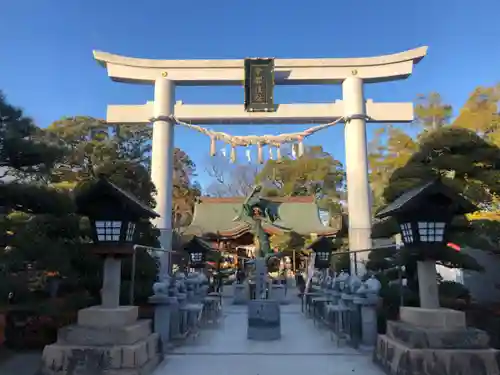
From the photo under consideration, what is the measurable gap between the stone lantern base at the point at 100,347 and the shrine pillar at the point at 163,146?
9508 millimetres

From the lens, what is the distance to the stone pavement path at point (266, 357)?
434 cm

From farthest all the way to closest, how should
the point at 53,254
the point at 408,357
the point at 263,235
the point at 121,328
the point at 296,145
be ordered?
the point at 296,145 < the point at 263,235 < the point at 53,254 < the point at 121,328 < the point at 408,357

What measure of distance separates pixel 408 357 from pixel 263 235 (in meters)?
5.01

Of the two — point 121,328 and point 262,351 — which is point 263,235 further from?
point 121,328

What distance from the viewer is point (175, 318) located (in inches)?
236

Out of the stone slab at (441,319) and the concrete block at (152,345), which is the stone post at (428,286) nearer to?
the stone slab at (441,319)

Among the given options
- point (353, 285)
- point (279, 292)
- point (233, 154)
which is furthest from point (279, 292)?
point (353, 285)

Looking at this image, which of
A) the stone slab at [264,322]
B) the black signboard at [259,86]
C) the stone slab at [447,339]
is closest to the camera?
the stone slab at [447,339]

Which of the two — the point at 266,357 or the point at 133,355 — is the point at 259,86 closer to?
the point at 266,357

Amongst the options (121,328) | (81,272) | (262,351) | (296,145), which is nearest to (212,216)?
(296,145)

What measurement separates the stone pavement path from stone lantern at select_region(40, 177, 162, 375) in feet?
1.68

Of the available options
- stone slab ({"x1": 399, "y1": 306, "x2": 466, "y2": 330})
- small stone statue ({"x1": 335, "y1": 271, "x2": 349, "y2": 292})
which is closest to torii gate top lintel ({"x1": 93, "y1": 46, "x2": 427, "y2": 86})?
small stone statue ({"x1": 335, "y1": 271, "x2": 349, "y2": 292})

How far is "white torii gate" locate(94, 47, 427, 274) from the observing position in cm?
1380

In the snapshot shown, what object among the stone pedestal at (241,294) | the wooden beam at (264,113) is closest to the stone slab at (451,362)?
the stone pedestal at (241,294)
